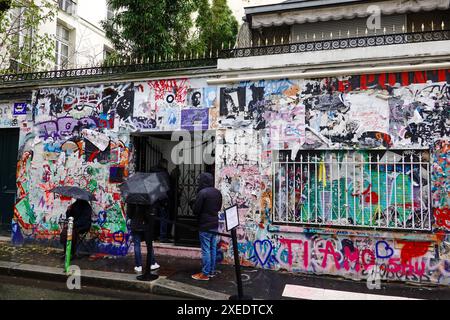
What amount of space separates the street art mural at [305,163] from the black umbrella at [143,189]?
1.36 metres

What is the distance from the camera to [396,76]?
556 centimetres

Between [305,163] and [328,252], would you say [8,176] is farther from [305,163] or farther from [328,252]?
[328,252]

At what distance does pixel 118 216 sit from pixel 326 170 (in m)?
4.45

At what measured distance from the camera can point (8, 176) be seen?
26.5 ft

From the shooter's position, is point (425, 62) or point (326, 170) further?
point (326, 170)

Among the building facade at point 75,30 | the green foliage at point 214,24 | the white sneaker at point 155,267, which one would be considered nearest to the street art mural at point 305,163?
the white sneaker at point 155,267

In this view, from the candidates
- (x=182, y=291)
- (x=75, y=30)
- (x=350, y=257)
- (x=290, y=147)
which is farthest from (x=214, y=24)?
(x=182, y=291)

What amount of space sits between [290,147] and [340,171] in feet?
3.28

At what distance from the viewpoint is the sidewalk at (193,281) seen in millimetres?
4832

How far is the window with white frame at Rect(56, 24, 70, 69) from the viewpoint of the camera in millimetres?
16094

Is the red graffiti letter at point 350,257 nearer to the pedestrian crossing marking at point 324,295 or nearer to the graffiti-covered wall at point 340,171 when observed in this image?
the graffiti-covered wall at point 340,171

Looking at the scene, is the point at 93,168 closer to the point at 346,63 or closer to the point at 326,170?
the point at 326,170
